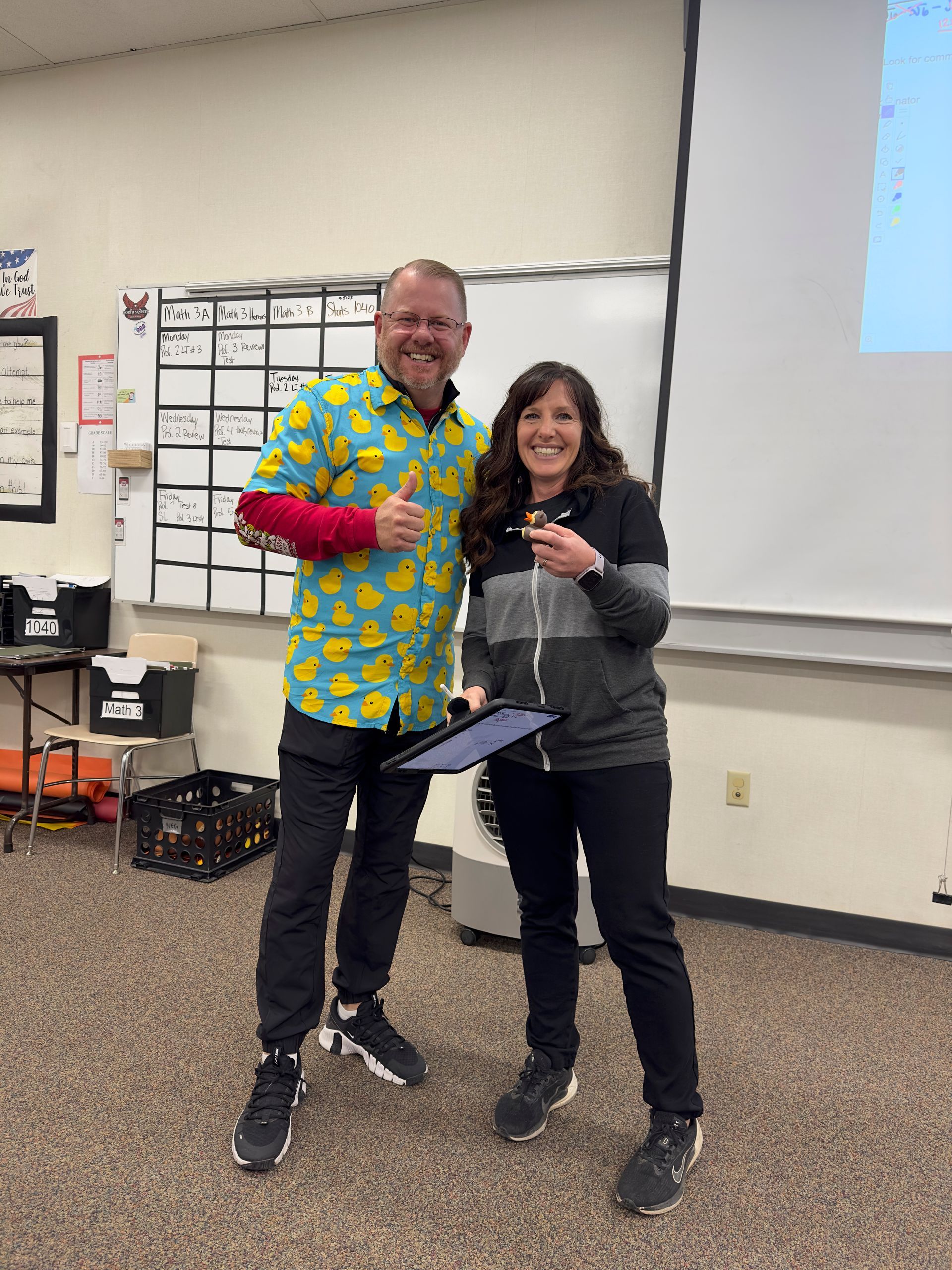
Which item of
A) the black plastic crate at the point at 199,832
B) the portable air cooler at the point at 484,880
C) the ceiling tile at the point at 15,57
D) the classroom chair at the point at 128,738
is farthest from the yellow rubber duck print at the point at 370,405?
the ceiling tile at the point at 15,57

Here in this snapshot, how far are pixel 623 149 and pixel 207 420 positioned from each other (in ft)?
5.73

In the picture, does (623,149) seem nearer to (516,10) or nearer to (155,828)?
(516,10)

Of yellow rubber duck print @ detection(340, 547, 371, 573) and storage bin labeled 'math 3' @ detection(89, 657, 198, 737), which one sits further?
storage bin labeled 'math 3' @ detection(89, 657, 198, 737)

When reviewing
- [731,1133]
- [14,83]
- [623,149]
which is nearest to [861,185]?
[623,149]

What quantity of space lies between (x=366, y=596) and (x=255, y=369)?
1962mm

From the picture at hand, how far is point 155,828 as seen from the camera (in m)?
2.89

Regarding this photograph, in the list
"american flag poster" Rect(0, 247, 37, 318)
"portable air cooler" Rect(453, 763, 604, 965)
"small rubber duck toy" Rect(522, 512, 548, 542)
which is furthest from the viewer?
"american flag poster" Rect(0, 247, 37, 318)

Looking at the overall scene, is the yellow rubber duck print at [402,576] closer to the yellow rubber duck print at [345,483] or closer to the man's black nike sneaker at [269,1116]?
the yellow rubber duck print at [345,483]

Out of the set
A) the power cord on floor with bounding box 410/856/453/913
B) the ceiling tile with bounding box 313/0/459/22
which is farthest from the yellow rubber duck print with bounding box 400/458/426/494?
the ceiling tile with bounding box 313/0/459/22

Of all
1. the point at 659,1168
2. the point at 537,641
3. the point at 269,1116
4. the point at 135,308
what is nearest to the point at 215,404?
the point at 135,308

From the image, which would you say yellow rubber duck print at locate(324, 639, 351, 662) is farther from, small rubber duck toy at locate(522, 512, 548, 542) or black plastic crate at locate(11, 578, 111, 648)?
black plastic crate at locate(11, 578, 111, 648)

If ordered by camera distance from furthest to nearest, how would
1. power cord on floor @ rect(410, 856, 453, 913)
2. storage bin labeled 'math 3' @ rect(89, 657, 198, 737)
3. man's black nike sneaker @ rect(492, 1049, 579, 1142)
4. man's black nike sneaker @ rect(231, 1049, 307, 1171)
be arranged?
storage bin labeled 'math 3' @ rect(89, 657, 198, 737) < power cord on floor @ rect(410, 856, 453, 913) < man's black nike sneaker @ rect(492, 1049, 579, 1142) < man's black nike sneaker @ rect(231, 1049, 307, 1171)

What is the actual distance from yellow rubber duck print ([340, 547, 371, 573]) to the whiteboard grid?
164 cm

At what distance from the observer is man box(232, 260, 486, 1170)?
1.50 meters
